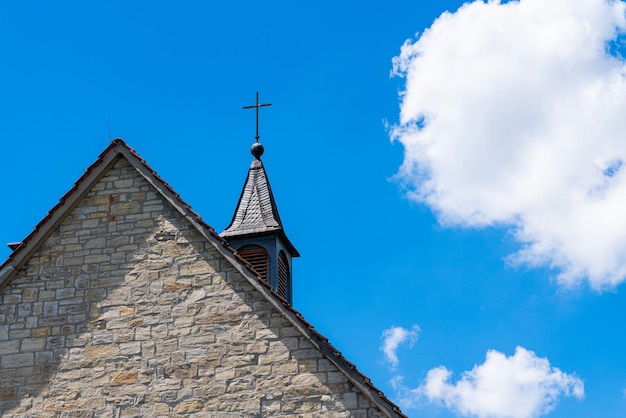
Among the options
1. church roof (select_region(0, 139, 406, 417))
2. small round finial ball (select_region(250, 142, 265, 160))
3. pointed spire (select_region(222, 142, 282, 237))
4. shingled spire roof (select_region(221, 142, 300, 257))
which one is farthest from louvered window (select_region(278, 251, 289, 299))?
church roof (select_region(0, 139, 406, 417))

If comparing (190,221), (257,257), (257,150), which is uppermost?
(257,150)

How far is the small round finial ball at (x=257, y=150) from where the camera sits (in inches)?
763

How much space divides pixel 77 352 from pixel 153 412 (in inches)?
46.6

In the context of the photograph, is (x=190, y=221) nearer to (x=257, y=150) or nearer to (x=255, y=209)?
(x=255, y=209)

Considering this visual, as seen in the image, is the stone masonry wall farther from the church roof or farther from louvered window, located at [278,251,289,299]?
louvered window, located at [278,251,289,299]

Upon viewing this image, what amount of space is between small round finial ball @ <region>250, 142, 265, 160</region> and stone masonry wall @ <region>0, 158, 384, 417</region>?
7788 mm

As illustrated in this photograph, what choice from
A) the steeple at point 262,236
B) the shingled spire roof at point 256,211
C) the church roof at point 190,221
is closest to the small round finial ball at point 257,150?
the shingled spire roof at point 256,211

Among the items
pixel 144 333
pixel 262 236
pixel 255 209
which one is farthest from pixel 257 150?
pixel 144 333

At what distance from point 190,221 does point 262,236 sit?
5.93 m

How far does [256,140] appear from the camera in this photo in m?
19.5

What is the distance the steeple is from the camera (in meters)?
16.9

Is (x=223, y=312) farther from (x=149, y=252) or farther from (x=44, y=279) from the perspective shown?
(x=44, y=279)

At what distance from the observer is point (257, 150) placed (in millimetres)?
19375

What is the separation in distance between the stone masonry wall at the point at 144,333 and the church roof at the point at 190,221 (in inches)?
3.2
